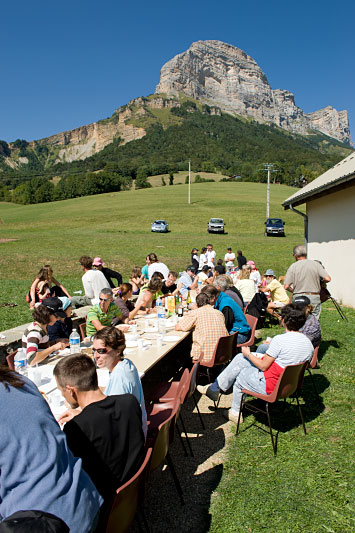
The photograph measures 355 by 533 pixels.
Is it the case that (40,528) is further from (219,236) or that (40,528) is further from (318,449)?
(219,236)

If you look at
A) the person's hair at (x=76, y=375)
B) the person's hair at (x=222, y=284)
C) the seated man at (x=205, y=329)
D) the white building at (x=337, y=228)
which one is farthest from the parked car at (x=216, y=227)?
the person's hair at (x=76, y=375)

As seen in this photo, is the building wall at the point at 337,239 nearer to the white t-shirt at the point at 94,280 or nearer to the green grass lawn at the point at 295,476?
the green grass lawn at the point at 295,476

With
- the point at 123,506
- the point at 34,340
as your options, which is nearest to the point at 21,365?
the point at 34,340

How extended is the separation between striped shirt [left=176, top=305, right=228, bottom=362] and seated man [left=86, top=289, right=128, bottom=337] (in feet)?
3.61

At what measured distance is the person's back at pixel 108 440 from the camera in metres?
2.08

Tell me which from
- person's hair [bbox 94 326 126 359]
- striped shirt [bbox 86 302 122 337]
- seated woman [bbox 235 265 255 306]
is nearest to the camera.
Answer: person's hair [bbox 94 326 126 359]

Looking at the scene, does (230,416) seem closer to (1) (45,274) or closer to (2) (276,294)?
(2) (276,294)

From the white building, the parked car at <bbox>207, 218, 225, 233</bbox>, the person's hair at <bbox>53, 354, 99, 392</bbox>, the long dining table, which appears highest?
the parked car at <bbox>207, 218, 225, 233</bbox>

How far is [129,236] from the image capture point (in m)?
30.4

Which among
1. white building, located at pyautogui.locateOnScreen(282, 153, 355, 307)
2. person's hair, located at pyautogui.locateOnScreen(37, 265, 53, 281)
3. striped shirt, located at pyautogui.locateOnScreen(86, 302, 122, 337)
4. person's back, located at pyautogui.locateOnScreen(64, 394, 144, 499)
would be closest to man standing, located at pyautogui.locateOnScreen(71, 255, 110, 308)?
person's hair, located at pyautogui.locateOnScreen(37, 265, 53, 281)

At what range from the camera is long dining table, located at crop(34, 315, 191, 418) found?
131 inches

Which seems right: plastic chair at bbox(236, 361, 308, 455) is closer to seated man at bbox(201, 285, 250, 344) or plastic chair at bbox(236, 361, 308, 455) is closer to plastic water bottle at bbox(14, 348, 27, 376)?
seated man at bbox(201, 285, 250, 344)

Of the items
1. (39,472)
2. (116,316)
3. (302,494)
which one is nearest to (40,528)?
(39,472)

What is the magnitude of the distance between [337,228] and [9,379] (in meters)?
11.0
